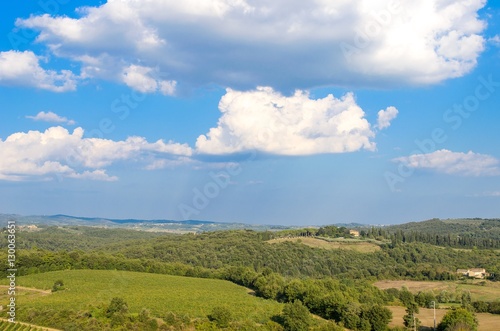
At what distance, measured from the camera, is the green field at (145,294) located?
181ft

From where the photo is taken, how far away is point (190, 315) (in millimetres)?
52719

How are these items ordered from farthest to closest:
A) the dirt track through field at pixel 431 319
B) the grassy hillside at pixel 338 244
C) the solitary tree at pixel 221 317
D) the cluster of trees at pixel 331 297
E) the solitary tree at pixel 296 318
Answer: the grassy hillside at pixel 338 244
the dirt track through field at pixel 431 319
the cluster of trees at pixel 331 297
the solitary tree at pixel 296 318
the solitary tree at pixel 221 317

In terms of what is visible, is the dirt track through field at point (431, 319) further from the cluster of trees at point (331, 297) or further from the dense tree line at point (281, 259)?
the dense tree line at point (281, 259)

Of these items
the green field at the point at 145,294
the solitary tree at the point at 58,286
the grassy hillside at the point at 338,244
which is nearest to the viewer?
the green field at the point at 145,294

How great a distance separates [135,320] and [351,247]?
298ft

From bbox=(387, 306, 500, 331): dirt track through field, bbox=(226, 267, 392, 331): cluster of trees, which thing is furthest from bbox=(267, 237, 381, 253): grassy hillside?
bbox=(387, 306, 500, 331): dirt track through field

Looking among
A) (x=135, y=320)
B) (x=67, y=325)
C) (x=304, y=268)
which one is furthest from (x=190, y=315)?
(x=304, y=268)

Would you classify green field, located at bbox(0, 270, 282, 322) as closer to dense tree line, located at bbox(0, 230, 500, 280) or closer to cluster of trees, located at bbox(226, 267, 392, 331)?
cluster of trees, located at bbox(226, 267, 392, 331)

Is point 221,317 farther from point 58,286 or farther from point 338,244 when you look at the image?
point 338,244

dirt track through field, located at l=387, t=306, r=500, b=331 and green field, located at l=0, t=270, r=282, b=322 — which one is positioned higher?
green field, located at l=0, t=270, r=282, b=322

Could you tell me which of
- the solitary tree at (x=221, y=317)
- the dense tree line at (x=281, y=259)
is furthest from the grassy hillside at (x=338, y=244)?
the solitary tree at (x=221, y=317)

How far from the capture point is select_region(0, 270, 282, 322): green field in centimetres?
5525

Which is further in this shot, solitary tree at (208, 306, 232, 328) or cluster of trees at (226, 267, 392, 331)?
cluster of trees at (226, 267, 392, 331)

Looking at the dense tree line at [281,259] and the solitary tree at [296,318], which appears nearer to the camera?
the solitary tree at [296,318]
